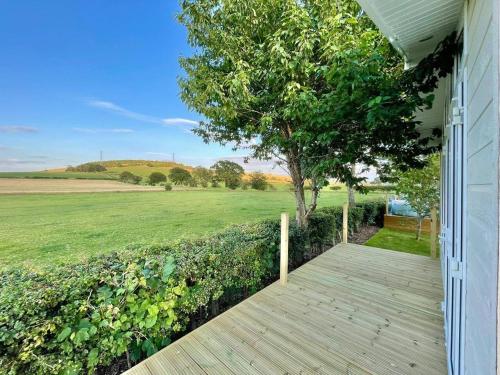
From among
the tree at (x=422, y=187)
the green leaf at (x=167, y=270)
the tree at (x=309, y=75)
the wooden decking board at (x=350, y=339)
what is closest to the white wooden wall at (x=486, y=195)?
the wooden decking board at (x=350, y=339)

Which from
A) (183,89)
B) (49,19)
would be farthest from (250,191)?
(49,19)

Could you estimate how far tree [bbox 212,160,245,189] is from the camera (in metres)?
7.37

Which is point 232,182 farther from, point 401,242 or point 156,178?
point 401,242

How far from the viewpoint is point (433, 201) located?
723cm

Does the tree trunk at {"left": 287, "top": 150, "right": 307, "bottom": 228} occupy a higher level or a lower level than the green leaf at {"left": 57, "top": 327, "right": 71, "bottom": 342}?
higher

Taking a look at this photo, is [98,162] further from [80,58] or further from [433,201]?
[433,201]

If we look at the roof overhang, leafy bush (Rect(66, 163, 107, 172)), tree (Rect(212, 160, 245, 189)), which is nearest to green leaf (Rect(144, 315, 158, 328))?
the roof overhang

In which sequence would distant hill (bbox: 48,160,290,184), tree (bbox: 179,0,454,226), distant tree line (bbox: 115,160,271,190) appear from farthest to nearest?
1. distant tree line (bbox: 115,160,271,190)
2. distant hill (bbox: 48,160,290,184)
3. tree (bbox: 179,0,454,226)

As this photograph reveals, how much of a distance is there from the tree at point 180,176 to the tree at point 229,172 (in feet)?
3.24

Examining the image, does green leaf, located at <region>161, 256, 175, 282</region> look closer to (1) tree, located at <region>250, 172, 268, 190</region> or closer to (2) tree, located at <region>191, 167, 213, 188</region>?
(2) tree, located at <region>191, 167, 213, 188</region>

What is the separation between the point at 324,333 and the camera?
99.4 inches

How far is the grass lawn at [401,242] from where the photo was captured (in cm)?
705

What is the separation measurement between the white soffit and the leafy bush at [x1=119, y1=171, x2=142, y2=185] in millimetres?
5672

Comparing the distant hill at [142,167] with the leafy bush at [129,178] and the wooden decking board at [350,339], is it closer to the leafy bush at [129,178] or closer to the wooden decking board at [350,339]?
the leafy bush at [129,178]
